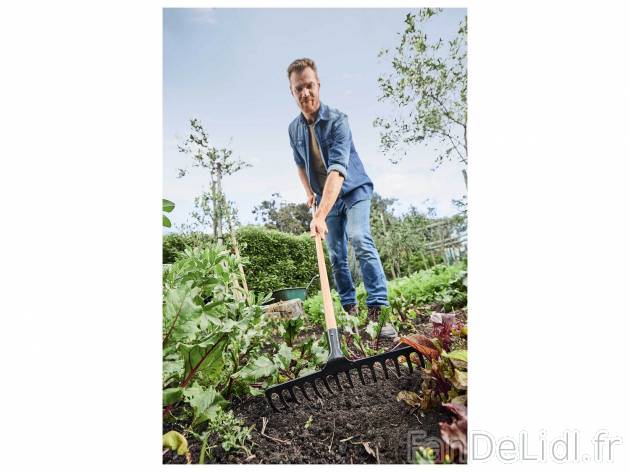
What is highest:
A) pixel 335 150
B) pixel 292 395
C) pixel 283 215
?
pixel 335 150

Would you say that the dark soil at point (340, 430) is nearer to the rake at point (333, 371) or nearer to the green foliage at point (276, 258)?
the rake at point (333, 371)

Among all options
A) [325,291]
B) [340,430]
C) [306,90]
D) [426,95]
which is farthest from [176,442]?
[426,95]

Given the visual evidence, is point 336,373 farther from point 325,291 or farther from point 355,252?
point 355,252

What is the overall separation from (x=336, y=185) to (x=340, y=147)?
19cm

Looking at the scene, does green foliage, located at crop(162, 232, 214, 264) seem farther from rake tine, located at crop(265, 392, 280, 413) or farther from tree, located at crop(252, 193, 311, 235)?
rake tine, located at crop(265, 392, 280, 413)

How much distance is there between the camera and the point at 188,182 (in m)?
2.15

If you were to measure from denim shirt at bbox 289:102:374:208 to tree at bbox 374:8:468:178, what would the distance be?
0.52ft

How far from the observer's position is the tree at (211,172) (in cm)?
213

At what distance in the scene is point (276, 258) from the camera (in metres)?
2.30

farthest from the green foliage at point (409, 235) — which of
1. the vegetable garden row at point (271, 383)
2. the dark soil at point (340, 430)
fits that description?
the dark soil at point (340, 430)

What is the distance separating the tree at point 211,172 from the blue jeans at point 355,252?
517 millimetres
